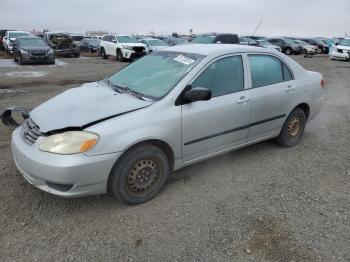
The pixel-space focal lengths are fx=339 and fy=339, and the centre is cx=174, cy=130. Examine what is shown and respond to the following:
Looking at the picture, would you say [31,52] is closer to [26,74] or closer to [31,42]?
[31,42]

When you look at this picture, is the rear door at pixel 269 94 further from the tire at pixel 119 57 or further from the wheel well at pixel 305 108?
the tire at pixel 119 57

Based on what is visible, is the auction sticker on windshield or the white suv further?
the white suv

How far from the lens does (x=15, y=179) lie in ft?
13.0

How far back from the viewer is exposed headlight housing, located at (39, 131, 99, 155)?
9.97ft

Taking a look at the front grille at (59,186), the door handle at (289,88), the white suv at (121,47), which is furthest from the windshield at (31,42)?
the front grille at (59,186)

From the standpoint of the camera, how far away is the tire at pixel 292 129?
5.04 metres

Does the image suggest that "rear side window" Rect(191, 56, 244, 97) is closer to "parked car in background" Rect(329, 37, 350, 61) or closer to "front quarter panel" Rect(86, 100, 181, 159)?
"front quarter panel" Rect(86, 100, 181, 159)

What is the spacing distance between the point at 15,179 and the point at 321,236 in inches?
132

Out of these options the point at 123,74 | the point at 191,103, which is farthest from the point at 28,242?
the point at 123,74

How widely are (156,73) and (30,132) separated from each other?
1.55 metres

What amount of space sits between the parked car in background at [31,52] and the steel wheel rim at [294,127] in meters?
14.9

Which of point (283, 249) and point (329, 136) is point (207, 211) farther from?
point (329, 136)

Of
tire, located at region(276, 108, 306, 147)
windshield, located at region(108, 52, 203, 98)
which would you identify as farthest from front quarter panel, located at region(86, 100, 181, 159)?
tire, located at region(276, 108, 306, 147)

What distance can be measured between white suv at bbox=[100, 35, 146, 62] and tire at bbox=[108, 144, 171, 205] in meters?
17.6
